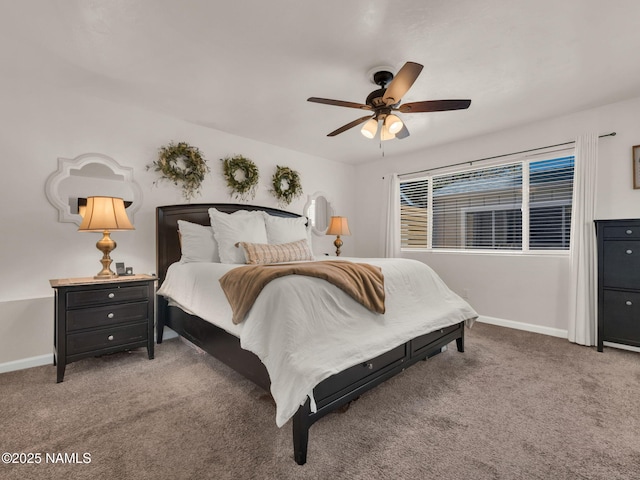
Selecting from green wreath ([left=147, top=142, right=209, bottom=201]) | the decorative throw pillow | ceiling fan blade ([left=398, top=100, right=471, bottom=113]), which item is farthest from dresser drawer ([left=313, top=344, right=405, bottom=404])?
green wreath ([left=147, top=142, right=209, bottom=201])

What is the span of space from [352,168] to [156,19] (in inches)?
157

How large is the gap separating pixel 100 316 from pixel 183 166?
1.78 m

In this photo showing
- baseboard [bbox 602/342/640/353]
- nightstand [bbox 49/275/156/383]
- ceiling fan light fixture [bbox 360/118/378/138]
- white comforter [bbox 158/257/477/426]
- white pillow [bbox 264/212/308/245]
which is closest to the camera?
white comforter [bbox 158/257/477/426]

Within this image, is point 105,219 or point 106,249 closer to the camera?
point 105,219

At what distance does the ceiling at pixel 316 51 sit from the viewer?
1.82 m

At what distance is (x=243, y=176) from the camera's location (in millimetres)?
3986

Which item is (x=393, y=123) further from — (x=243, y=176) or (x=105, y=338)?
(x=105, y=338)

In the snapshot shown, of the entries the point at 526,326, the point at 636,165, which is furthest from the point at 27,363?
the point at 636,165

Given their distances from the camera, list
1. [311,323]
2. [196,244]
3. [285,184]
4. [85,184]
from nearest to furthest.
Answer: [311,323], [85,184], [196,244], [285,184]

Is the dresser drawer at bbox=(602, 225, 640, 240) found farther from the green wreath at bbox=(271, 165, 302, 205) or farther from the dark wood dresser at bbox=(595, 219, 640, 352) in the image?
the green wreath at bbox=(271, 165, 302, 205)

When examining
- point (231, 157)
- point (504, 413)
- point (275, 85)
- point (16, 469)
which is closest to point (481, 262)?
point (504, 413)

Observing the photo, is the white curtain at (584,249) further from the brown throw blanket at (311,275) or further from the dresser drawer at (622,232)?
the brown throw blanket at (311,275)

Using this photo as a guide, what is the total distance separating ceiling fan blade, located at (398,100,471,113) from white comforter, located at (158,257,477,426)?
4.05 ft

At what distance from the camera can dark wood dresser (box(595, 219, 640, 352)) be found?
105 inches
